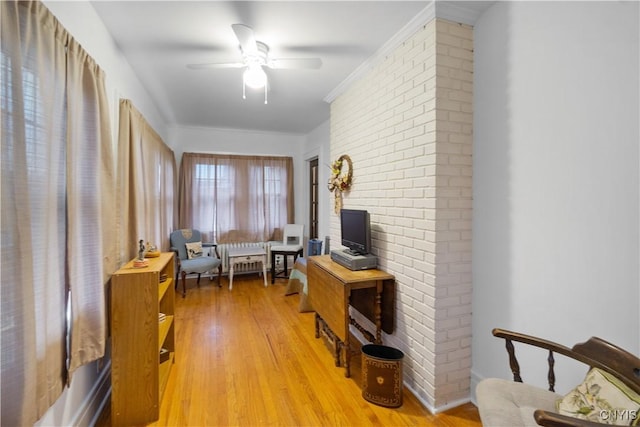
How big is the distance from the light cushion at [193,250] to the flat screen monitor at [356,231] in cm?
271

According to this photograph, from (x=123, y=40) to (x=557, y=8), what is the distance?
275cm

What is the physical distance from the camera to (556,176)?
1.45 metres

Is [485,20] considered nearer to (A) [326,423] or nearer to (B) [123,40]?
(B) [123,40]

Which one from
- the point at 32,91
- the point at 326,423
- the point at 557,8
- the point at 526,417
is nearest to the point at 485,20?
the point at 557,8

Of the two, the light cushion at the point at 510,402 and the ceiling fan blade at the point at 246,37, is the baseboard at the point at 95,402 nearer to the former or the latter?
the light cushion at the point at 510,402

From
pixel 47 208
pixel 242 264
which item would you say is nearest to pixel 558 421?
pixel 47 208

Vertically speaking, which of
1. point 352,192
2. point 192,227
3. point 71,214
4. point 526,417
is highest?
point 352,192

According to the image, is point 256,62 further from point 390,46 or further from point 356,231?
point 356,231

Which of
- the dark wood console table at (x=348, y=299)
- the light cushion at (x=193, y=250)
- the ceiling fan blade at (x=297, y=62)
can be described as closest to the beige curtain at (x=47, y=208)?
the ceiling fan blade at (x=297, y=62)

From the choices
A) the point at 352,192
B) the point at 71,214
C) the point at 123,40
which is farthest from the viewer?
the point at 352,192

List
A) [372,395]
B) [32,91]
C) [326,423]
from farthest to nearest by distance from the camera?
[372,395] → [326,423] → [32,91]

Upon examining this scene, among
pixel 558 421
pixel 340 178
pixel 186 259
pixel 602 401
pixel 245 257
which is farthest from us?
pixel 245 257

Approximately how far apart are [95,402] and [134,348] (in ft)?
1.49

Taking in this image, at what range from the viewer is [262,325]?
3127 mm
